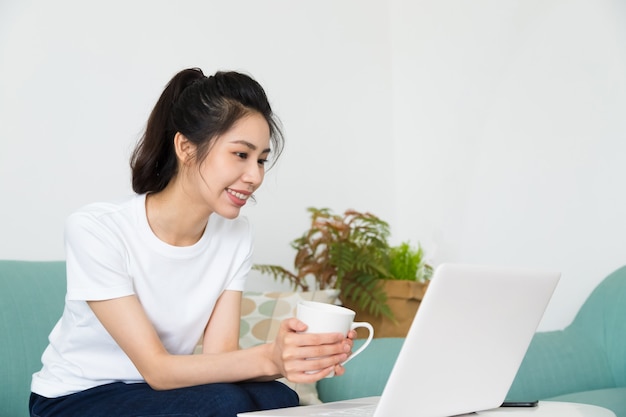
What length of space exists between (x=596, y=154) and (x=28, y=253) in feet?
6.69

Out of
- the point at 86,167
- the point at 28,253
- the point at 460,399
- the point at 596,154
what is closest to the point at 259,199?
the point at 86,167

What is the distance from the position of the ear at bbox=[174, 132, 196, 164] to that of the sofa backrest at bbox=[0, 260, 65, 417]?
0.70 m

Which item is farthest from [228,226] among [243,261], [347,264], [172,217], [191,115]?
[347,264]

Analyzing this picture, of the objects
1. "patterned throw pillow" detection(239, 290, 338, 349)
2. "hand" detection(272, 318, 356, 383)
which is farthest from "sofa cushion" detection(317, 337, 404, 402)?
"hand" detection(272, 318, 356, 383)

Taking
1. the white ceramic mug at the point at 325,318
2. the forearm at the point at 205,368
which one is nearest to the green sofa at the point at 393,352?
the forearm at the point at 205,368

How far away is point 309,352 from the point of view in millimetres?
1183

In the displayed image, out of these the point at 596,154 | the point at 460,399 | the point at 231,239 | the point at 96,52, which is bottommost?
the point at 460,399

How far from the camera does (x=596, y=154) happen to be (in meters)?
2.84

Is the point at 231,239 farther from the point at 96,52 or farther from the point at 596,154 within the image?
the point at 596,154

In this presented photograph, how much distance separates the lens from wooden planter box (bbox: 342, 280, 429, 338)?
113 inches

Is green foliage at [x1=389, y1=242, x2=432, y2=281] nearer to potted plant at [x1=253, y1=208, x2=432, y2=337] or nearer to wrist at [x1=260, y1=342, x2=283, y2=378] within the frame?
potted plant at [x1=253, y1=208, x2=432, y2=337]

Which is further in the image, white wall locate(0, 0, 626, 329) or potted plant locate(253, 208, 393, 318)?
potted plant locate(253, 208, 393, 318)

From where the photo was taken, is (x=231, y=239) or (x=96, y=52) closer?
(x=231, y=239)

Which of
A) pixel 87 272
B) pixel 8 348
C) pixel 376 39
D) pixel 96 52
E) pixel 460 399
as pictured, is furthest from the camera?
pixel 376 39
